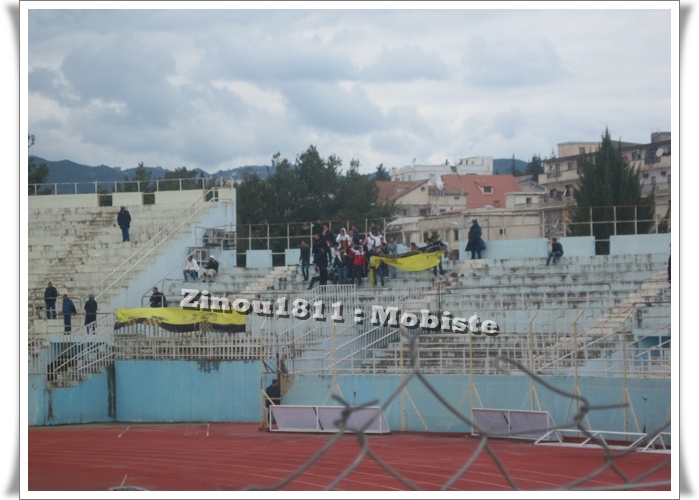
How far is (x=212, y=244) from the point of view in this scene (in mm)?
34969

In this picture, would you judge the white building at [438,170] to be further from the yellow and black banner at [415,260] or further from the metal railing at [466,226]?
the yellow and black banner at [415,260]

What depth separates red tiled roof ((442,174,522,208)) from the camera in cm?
10588

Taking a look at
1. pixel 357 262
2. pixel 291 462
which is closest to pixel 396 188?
pixel 357 262

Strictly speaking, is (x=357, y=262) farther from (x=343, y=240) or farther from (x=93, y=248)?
(x=93, y=248)

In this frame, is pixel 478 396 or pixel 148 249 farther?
pixel 148 249

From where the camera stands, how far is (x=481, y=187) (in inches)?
4240

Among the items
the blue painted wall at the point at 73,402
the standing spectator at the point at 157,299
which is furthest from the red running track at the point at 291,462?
the standing spectator at the point at 157,299

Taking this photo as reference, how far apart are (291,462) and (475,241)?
1399 centimetres

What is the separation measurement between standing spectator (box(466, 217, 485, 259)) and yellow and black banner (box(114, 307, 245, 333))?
769cm

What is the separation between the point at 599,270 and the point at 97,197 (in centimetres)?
1774

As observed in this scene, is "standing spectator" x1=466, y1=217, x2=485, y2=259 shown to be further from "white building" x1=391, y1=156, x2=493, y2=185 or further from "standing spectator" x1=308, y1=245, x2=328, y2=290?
"white building" x1=391, y1=156, x2=493, y2=185

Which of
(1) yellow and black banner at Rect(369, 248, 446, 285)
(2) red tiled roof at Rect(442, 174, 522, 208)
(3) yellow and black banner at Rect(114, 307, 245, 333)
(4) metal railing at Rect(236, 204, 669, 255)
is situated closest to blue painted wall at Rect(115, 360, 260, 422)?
(3) yellow and black banner at Rect(114, 307, 245, 333)

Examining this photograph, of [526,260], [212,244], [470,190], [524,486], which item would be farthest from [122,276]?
[470,190]

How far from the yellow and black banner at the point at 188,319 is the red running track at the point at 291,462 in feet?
Result: 10.4
